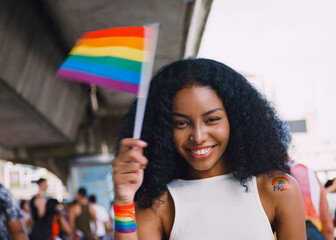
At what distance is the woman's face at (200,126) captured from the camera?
1897mm

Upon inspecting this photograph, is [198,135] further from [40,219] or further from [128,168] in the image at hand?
[40,219]

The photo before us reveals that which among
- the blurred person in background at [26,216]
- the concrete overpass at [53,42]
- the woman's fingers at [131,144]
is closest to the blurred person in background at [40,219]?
the concrete overpass at [53,42]

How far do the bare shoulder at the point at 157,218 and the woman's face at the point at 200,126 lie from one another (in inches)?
8.7

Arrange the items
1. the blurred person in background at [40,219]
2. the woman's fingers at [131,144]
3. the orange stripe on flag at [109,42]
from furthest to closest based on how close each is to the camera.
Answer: the blurred person in background at [40,219] < the orange stripe on flag at [109,42] < the woman's fingers at [131,144]

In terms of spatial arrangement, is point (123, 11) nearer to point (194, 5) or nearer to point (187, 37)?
point (194, 5)

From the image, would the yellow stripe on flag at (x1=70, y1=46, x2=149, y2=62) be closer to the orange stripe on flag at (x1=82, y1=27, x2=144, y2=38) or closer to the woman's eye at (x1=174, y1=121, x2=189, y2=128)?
the orange stripe on flag at (x1=82, y1=27, x2=144, y2=38)

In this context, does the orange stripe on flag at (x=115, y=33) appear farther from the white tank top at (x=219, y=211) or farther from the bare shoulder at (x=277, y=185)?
the bare shoulder at (x=277, y=185)

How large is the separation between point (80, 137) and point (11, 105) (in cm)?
1111

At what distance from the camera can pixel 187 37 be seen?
10.3 m

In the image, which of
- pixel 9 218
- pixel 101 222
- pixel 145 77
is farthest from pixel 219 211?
pixel 101 222

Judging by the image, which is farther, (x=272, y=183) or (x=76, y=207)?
(x=76, y=207)

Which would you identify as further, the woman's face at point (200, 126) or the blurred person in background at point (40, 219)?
the blurred person in background at point (40, 219)

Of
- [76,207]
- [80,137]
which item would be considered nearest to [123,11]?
[76,207]

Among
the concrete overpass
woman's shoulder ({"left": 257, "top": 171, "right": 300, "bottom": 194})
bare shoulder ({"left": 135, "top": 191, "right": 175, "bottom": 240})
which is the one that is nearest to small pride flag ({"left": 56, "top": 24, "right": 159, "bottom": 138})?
bare shoulder ({"left": 135, "top": 191, "right": 175, "bottom": 240})
